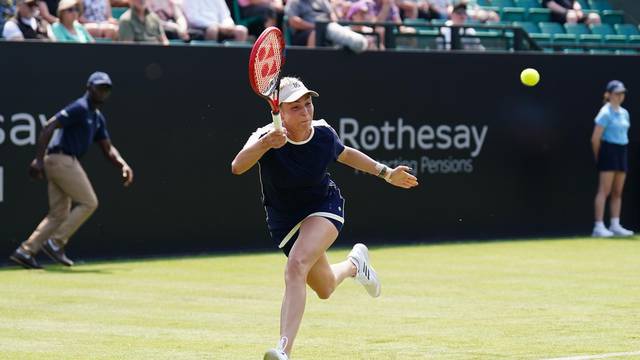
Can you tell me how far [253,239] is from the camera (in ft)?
55.7

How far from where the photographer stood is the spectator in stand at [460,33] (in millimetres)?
18844

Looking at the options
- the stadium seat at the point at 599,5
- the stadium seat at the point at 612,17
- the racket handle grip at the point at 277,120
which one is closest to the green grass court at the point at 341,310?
the racket handle grip at the point at 277,120

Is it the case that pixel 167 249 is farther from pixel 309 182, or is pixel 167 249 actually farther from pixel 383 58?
pixel 309 182

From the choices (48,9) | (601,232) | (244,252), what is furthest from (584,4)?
(48,9)

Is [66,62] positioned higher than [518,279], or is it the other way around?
[66,62]

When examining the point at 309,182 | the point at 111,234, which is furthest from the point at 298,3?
the point at 309,182

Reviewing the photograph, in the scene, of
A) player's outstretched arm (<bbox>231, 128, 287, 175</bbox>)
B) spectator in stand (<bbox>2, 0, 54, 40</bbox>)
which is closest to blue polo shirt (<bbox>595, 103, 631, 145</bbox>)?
spectator in stand (<bbox>2, 0, 54, 40</bbox>)

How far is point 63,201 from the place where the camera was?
1461 cm

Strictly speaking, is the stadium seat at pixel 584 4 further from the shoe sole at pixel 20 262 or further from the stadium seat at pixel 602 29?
the shoe sole at pixel 20 262

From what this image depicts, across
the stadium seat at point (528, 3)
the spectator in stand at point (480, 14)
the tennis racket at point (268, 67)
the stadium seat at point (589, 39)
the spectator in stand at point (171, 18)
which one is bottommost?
the stadium seat at point (589, 39)

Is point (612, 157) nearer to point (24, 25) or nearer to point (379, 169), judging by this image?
point (24, 25)

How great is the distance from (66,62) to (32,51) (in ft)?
1.36

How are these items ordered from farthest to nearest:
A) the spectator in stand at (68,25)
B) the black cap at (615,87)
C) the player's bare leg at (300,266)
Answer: the black cap at (615,87)
the spectator in stand at (68,25)
the player's bare leg at (300,266)

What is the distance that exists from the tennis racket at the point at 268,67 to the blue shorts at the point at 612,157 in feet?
39.0
